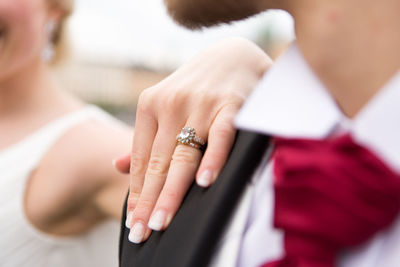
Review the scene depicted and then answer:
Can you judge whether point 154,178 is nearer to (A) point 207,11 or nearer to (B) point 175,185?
(B) point 175,185

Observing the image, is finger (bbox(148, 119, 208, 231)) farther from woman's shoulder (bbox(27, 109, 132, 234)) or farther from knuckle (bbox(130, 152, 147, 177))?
woman's shoulder (bbox(27, 109, 132, 234))

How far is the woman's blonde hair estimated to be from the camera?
1495 mm

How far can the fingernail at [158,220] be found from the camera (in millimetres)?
620

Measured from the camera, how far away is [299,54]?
2.04 feet

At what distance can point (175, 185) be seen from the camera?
627mm

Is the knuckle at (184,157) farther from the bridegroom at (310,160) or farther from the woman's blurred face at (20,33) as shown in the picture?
the woman's blurred face at (20,33)

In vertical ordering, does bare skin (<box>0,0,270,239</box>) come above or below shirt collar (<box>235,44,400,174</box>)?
below

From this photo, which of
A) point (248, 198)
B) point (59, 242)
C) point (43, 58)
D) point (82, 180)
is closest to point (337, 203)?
point (248, 198)

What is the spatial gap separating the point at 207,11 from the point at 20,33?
886 mm

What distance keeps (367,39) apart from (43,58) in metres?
1.23

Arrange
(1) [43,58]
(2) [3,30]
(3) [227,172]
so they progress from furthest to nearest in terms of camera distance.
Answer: (1) [43,58], (2) [3,30], (3) [227,172]

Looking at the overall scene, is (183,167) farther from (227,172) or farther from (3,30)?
(3,30)

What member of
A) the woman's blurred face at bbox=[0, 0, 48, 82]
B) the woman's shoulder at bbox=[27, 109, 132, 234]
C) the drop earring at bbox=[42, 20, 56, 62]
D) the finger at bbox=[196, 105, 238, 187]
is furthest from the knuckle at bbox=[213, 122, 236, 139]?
the drop earring at bbox=[42, 20, 56, 62]

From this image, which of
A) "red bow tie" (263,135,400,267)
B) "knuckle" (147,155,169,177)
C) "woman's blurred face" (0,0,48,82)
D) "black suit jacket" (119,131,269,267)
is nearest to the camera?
"red bow tie" (263,135,400,267)
